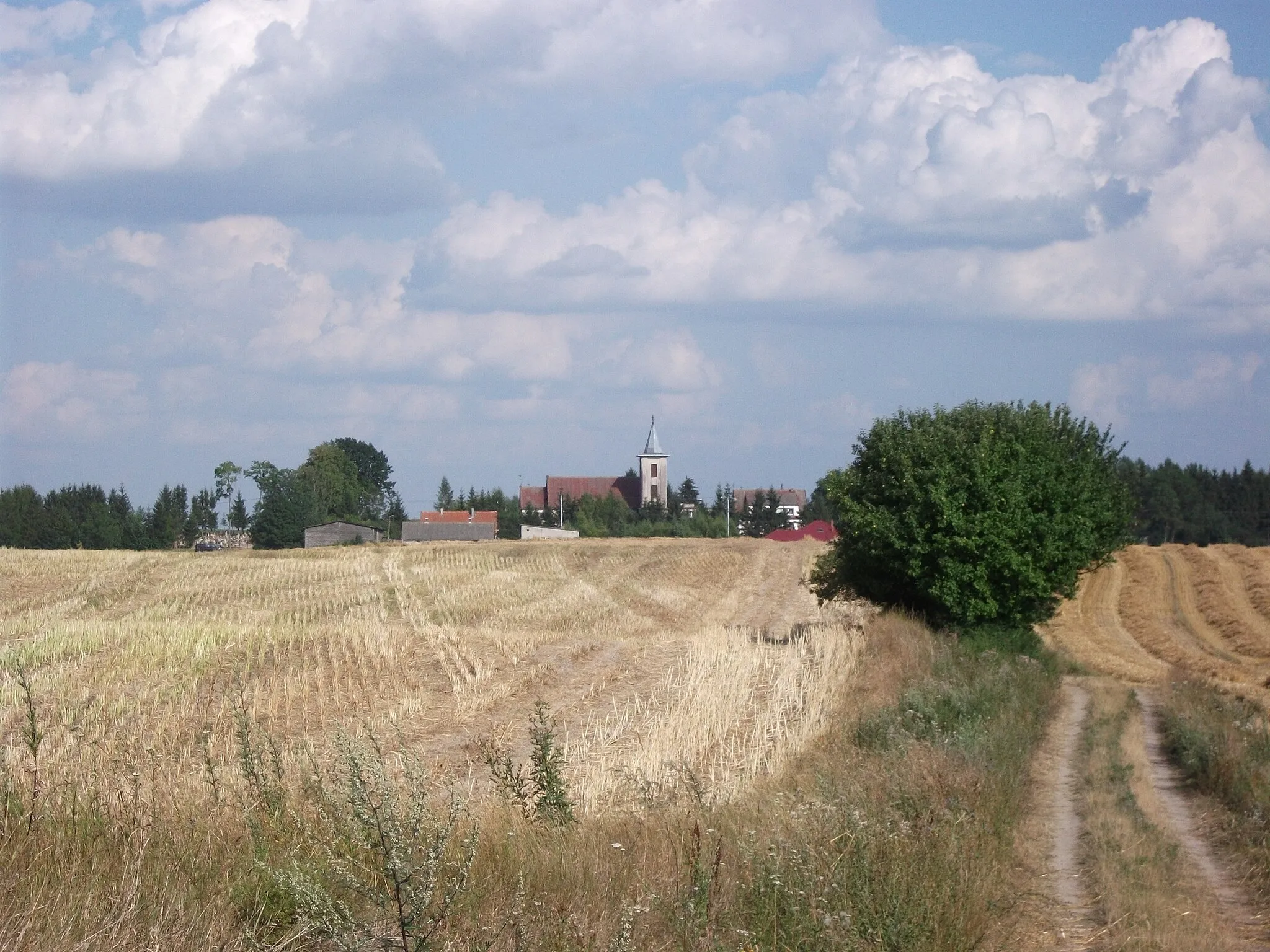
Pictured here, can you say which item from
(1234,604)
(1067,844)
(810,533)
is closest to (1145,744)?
(1067,844)

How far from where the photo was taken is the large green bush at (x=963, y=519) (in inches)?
1111

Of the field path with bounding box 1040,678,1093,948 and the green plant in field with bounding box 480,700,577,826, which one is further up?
the green plant in field with bounding box 480,700,577,826

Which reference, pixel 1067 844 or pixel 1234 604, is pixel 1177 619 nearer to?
pixel 1234 604

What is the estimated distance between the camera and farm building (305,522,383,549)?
110m

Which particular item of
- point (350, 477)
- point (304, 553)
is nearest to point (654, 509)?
point (350, 477)

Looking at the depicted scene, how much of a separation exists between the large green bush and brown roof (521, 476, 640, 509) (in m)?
137

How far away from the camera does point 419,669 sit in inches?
963

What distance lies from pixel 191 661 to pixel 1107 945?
60.8 feet

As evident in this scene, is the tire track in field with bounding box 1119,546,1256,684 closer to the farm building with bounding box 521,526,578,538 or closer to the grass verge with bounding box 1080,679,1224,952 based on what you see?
the grass verge with bounding box 1080,679,1224,952

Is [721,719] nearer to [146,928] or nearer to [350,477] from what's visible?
[146,928]

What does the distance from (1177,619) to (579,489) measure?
12869cm

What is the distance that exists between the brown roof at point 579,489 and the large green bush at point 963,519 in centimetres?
13681

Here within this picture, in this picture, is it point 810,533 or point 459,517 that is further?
point 459,517

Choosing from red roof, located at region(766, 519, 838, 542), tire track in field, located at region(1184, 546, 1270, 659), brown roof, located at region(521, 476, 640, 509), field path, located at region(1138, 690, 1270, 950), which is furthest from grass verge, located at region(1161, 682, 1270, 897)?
brown roof, located at region(521, 476, 640, 509)
